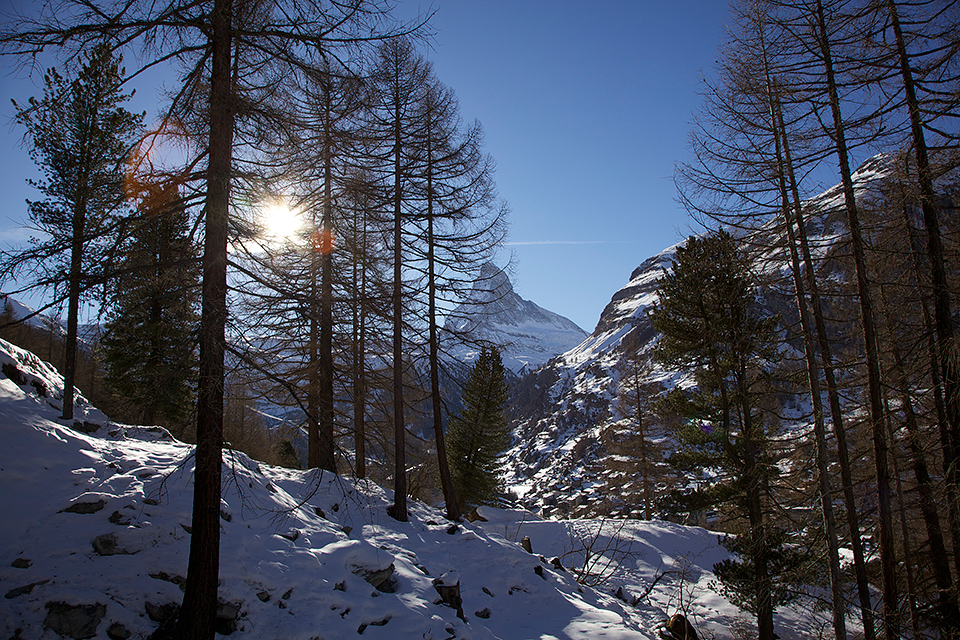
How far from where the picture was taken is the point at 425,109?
40.8 ft

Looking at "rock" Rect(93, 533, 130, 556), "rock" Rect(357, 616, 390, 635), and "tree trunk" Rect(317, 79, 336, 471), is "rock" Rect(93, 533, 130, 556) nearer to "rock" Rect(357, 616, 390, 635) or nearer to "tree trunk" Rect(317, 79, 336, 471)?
"tree trunk" Rect(317, 79, 336, 471)

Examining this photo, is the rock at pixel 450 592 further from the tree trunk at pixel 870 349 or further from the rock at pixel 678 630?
the tree trunk at pixel 870 349

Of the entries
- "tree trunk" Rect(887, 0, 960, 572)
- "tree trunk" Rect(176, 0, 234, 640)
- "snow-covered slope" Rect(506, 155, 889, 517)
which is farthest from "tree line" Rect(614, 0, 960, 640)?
"snow-covered slope" Rect(506, 155, 889, 517)

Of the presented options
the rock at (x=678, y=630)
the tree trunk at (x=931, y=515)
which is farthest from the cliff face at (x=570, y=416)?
the tree trunk at (x=931, y=515)

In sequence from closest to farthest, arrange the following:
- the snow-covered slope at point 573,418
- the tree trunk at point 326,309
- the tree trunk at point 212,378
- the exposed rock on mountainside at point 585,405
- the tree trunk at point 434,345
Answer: the tree trunk at point 212,378 → the tree trunk at point 326,309 → the exposed rock on mountainside at point 585,405 → the tree trunk at point 434,345 → the snow-covered slope at point 573,418

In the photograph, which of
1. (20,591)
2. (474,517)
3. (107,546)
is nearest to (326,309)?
(107,546)

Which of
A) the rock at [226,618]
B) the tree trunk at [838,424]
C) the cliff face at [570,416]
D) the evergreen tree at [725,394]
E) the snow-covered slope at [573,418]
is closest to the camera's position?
the rock at [226,618]

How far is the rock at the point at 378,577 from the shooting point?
7016 mm

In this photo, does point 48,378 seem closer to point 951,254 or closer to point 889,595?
point 889,595

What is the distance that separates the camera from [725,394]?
1163 cm

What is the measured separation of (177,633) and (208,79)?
261 inches

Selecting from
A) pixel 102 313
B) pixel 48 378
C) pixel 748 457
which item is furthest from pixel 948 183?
pixel 48 378

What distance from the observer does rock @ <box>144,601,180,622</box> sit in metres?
5.00

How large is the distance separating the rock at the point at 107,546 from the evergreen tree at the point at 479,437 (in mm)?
17921
